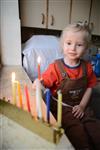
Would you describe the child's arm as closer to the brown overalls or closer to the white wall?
the brown overalls

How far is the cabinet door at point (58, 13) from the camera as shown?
1430mm

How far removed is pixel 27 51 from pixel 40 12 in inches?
13.8

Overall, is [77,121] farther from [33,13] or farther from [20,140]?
[33,13]

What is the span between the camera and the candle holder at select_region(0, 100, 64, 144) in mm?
457

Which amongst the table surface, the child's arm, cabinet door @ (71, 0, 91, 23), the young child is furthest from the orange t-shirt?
cabinet door @ (71, 0, 91, 23)

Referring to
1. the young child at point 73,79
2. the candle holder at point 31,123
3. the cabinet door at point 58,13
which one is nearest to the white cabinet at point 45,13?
the cabinet door at point 58,13

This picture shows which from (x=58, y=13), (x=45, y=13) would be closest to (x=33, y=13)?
(x=45, y=13)

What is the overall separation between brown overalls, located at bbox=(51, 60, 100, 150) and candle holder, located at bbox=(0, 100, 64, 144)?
0.18 metres

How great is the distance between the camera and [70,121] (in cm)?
77

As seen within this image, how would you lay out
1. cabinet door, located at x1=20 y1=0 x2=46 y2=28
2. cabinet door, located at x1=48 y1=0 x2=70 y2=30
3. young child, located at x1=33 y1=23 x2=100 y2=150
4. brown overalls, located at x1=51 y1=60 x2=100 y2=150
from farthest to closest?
cabinet door, located at x1=48 y1=0 x2=70 y2=30 → cabinet door, located at x1=20 y1=0 x2=46 y2=28 → young child, located at x1=33 y1=23 x2=100 y2=150 → brown overalls, located at x1=51 y1=60 x2=100 y2=150

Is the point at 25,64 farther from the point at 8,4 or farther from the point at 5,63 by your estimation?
the point at 8,4

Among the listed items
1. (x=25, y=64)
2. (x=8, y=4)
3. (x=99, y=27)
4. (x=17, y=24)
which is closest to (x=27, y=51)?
(x=25, y=64)

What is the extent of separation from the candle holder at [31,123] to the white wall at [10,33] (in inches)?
28.4

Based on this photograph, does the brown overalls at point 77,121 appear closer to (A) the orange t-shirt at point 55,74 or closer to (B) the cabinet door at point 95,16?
(A) the orange t-shirt at point 55,74
